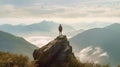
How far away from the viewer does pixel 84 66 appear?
136125 millimetres

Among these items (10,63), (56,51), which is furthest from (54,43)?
(10,63)

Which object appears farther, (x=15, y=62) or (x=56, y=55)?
(x=15, y=62)

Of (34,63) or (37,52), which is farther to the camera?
(37,52)

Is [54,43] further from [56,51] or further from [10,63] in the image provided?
[10,63]

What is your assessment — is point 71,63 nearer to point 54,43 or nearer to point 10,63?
point 54,43

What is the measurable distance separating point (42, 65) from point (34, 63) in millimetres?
3861

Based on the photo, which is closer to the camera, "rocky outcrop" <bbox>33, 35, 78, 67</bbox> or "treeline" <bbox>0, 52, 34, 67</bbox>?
"treeline" <bbox>0, 52, 34, 67</bbox>

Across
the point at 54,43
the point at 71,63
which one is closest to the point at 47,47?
the point at 54,43

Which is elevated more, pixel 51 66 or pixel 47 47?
pixel 47 47

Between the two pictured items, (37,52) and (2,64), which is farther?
(37,52)

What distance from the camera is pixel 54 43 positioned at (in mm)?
130750

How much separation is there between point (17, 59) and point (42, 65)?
10.9 m

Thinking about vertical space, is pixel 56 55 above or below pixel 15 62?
above

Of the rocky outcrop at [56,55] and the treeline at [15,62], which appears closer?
the treeline at [15,62]
